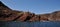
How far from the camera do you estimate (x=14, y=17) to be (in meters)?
173

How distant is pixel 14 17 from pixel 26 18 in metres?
15.4

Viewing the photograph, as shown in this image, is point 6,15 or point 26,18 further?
point 6,15

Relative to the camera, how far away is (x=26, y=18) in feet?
549

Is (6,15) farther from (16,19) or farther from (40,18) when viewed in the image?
(40,18)

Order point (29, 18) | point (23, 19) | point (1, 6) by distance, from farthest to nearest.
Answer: point (1, 6) < point (29, 18) < point (23, 19)

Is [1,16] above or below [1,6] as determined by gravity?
below

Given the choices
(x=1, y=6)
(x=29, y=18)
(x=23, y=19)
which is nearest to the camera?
(x=23, y=19)

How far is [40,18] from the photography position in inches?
7574

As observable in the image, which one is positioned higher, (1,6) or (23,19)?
(1,6)

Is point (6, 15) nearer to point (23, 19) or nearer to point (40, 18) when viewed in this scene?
point (23, 19)

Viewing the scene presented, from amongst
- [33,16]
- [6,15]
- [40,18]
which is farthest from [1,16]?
[40,18]

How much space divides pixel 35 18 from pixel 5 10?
137 ft

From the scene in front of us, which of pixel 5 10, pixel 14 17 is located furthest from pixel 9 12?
pixel 14 17

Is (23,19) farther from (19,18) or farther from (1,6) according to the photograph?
(1,6)
